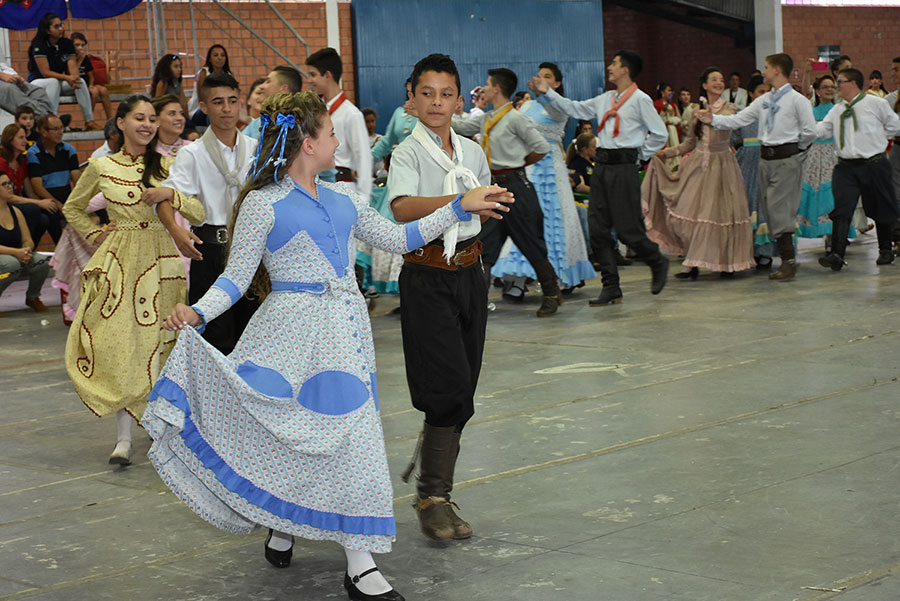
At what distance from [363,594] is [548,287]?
6.30 m

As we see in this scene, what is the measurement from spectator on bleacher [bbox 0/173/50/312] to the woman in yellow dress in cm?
578

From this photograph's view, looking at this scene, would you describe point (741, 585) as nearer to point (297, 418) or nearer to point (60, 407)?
point (297, 418)

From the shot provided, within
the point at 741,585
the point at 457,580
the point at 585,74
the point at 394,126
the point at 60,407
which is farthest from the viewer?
the point at 585,74

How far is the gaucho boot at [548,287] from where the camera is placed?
31.9 feet

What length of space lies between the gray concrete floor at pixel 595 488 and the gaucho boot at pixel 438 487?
70mm

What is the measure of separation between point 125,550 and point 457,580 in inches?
49.1

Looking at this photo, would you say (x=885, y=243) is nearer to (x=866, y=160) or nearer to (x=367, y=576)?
(x=866, y=160)

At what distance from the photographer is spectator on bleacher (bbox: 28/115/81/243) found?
1248cm

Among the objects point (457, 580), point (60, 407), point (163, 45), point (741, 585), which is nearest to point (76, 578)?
point (457, 580)

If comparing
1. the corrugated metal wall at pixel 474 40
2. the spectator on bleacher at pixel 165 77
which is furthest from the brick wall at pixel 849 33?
Answer: the spectator on bleacher at pixel 165 77

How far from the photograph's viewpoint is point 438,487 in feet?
14.1

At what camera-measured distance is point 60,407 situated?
23.4 ft

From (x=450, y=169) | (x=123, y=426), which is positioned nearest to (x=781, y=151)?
(x=123, y=426)

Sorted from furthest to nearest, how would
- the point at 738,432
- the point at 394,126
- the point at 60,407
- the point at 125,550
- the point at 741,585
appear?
the point at 394,126 → the point at 60,407 → the point at 738,432 → the point at 125,550 → the point at 741,585
